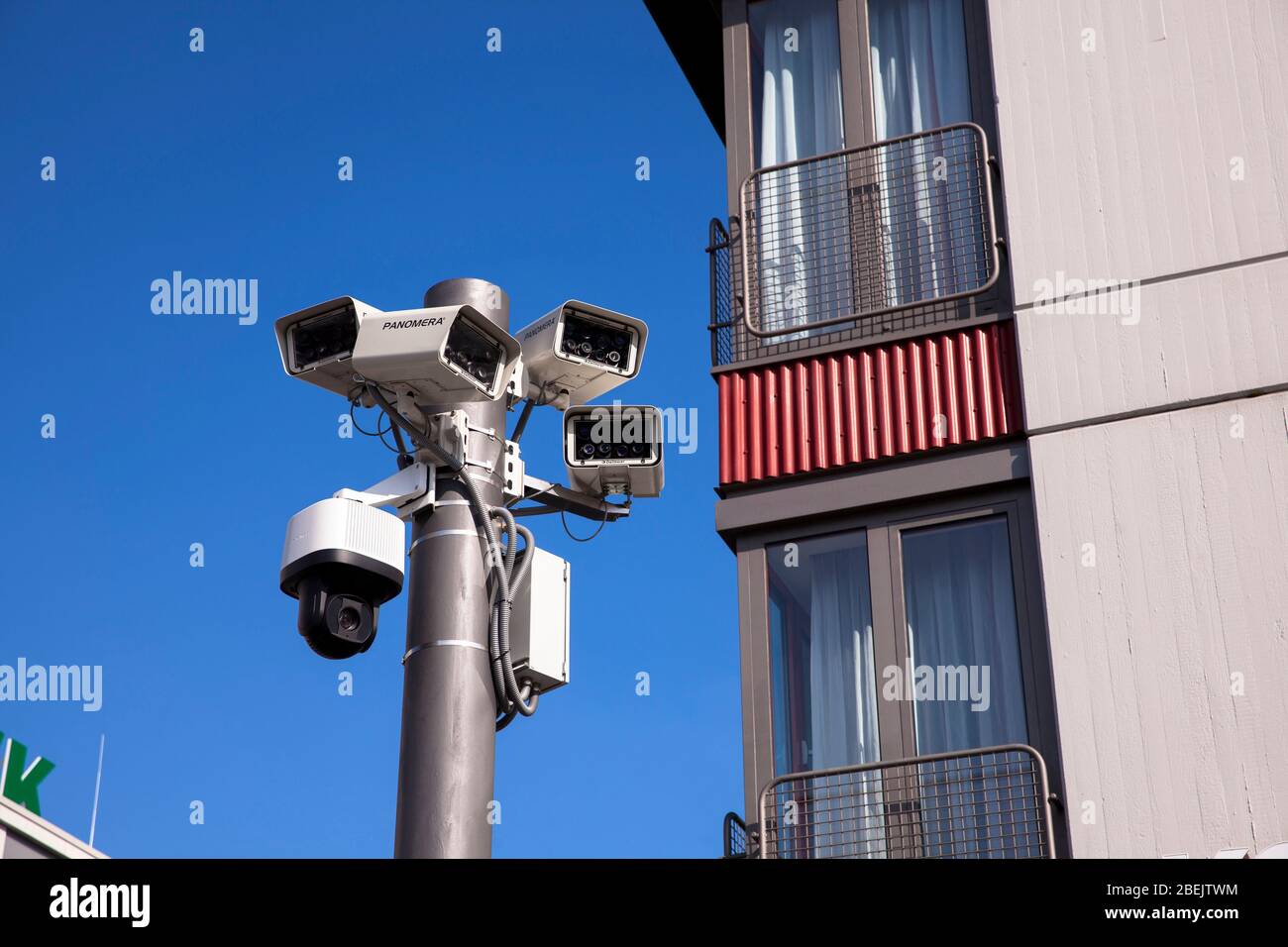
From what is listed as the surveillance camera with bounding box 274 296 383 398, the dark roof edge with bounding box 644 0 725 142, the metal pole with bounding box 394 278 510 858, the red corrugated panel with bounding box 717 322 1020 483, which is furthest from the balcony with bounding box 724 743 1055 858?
the dark roof edge with bounding box 644 0 725 142

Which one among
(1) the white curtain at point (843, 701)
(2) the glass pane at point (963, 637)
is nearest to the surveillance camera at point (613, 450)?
(1) the white curtain at point (843, 701)

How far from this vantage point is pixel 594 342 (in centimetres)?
827

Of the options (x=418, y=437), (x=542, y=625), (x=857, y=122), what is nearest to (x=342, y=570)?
(x=418, y=437)

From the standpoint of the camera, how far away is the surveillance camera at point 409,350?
7449 mm

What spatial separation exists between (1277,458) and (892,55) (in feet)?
13.7

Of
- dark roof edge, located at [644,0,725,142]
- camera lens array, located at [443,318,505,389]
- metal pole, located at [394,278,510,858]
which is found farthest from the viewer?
dark roof edge, located at [644,0,725,142]

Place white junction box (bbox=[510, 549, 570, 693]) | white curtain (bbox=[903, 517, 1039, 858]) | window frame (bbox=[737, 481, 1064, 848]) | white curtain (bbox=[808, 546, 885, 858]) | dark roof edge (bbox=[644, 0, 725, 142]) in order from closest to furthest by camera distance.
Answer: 1. white junction box (bbox=[510, 549, 570, 693])
2. white curtain (bbox=[903, 517, 1039, 858])
3. white curtain (bbox=[808, 546, 885, 858])
4. window frame (bbox=[737, 481, 1064, 848])
5. dark roof edge (bbox=[644, 0, 725, 142])

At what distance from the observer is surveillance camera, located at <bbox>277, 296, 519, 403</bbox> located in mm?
7449

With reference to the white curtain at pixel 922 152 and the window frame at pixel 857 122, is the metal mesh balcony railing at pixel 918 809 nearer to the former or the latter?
the window frame at pixel 857 122

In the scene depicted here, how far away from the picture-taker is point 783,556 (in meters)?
10.2

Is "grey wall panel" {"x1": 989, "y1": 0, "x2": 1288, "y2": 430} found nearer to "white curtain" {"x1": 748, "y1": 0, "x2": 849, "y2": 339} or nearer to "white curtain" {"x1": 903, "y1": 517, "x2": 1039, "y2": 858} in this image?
"white curtain" {"x1": 903, "y1": 517, "x2": 1039, "y2": 858}

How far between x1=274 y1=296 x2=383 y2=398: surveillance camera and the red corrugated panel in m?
3.12

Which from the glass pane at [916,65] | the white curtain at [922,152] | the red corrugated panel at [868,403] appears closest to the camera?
the red corrugated panel at [868,403]

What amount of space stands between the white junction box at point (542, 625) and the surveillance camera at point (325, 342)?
1.34 m
